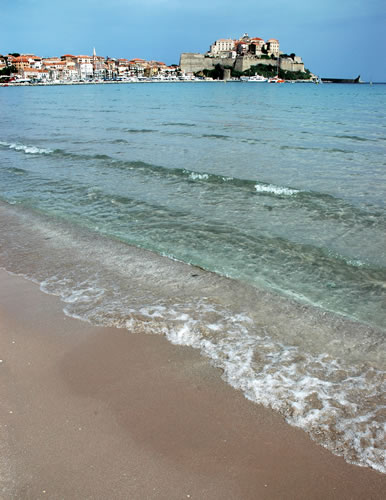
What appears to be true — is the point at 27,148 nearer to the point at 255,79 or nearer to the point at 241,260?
the point at 241,260

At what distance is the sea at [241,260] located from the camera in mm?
3945

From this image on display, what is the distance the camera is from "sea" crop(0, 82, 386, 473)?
3945 mm

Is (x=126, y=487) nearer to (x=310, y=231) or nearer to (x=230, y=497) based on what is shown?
(x=230, y=497)

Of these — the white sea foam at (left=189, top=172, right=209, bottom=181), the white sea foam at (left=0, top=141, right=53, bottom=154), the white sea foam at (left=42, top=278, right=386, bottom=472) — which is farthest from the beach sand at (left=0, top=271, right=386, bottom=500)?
the white sea foam at (left=0, top=141, right=53, bottom=154)

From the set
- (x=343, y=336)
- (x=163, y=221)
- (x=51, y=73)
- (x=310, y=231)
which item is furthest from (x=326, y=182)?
(x=51, y=73)

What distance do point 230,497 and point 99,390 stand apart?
5.27 ft

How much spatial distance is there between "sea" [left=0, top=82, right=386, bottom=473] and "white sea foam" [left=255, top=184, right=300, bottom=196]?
90 millimetres

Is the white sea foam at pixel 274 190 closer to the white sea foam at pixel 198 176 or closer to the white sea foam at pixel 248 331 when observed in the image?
the white sea foam at pixel 198 176

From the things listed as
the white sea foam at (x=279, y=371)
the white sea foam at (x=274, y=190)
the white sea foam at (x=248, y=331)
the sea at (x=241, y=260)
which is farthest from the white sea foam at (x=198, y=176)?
the white sea foam at (x=279, y=371)

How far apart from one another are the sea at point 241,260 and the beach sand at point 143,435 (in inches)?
9.6

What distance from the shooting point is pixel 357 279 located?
6.33 m

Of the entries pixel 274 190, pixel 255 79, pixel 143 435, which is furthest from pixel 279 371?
pixel 255 79

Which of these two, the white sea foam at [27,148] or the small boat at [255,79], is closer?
the white sea foam at [27,148]

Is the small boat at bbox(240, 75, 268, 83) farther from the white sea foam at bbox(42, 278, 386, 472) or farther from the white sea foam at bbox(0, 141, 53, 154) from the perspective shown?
the white sea foam at bbox(42, 278, 386, 472)
